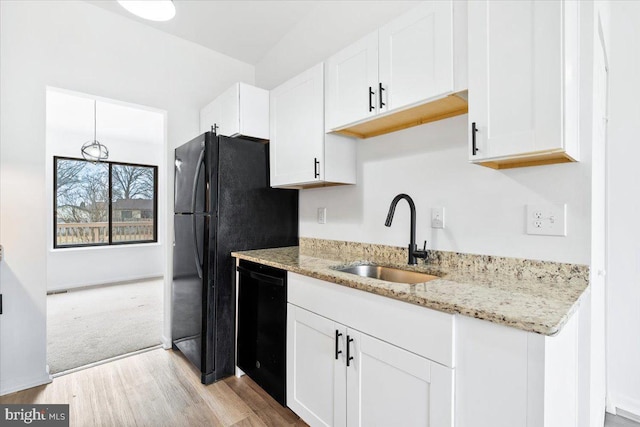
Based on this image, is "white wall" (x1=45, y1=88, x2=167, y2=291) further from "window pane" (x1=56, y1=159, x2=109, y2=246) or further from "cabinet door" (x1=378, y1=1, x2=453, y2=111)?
"cabinet door" (x1=378, y1=1, x2=453, y2=111)

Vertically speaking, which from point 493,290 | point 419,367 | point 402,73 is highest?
point 402,73

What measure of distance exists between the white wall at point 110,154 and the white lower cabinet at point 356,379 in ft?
10.5

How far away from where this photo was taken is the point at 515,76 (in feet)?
3.85

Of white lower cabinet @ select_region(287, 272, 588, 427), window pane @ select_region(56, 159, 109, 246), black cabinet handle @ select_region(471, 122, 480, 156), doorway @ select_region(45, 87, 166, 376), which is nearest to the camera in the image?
white lower cabinet @ select_region(287, 272, 588, 427)

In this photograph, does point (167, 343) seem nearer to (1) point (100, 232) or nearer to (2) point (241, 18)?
(2) point (241, 18)

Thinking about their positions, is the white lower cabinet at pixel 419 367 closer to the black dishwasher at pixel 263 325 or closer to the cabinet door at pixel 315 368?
the cabinet door at pixel 315 368

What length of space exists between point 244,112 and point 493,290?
6.98 ft

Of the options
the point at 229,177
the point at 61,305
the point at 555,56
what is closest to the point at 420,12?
the point at 555,56

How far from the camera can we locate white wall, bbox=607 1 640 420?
1720 mm

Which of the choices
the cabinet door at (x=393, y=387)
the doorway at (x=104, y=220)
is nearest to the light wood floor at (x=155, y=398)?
the cabinet door at (x=393, y=387)

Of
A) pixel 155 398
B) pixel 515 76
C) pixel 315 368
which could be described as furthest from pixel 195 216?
pixel 515 76

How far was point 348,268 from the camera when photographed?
6.24ft

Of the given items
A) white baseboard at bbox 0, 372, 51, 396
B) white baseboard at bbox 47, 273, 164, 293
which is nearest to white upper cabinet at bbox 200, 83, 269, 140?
white baseboard at bbox 0, 372, 51, 396

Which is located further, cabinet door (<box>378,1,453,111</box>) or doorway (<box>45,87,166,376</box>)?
doorway (<box>45,87,166,376</box>)
